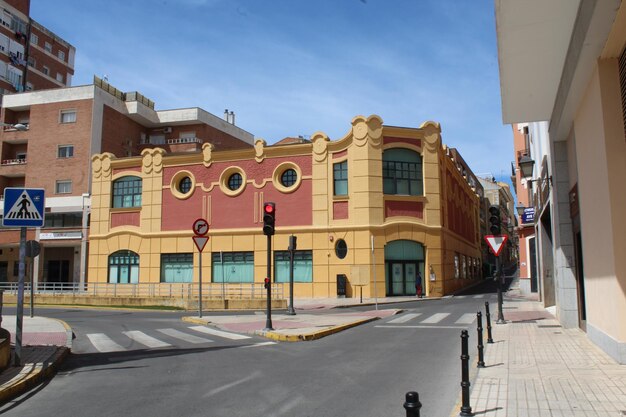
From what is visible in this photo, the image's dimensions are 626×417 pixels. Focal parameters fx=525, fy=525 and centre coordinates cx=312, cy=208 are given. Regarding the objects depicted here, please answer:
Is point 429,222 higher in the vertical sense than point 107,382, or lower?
higher

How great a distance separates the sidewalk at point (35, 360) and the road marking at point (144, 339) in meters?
1.51

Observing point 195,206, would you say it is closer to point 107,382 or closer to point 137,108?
point 137,108

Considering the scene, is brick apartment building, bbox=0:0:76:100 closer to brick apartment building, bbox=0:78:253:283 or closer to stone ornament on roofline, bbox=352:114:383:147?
brick apartment building, bbox=0:78:253:283

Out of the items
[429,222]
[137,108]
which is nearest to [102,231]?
[137,108]

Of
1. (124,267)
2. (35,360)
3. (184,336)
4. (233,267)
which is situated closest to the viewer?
(35,360)

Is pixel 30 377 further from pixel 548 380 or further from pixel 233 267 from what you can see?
pixel 233 267

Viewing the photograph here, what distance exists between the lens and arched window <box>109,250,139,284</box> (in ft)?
119

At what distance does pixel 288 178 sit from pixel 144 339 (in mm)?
21268

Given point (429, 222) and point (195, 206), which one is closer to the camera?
point (429, 222)

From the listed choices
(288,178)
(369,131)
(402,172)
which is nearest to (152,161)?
(288,178)

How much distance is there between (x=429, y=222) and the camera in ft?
106

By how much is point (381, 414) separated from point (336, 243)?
1003 inches

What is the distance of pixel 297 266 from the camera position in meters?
32.4

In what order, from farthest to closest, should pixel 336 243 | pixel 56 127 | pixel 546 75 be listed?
1. pixel 56 127
2. pixel 336 243
3. pixel 546 75
